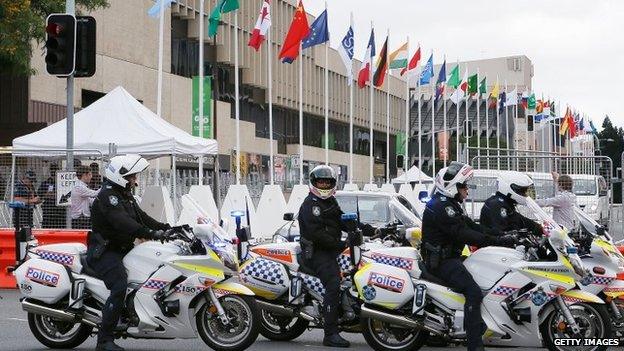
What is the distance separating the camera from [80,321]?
36.0 ft

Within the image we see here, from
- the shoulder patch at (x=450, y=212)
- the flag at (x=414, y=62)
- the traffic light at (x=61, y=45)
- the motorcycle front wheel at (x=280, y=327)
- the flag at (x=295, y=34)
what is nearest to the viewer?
the shoulder patch at (x=450, y=212)

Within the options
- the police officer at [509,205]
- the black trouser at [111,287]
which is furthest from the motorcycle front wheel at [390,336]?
the black trouser at [111,287]

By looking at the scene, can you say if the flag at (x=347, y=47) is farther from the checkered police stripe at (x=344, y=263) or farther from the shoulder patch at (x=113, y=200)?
the shoulder patch at (x=113, y=200)

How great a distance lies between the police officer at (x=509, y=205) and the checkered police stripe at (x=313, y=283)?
5.99 feet

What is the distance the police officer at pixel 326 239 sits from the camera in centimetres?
1141

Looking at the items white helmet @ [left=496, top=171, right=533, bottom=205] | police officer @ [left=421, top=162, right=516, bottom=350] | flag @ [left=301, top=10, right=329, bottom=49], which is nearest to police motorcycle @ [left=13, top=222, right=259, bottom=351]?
police officer @ [left=421, top=162, right=516, bottom=350]

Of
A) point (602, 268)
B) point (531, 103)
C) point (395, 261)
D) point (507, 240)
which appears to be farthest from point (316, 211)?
point (531, 103)

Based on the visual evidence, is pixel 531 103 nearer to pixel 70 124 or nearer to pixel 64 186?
pixel 70 124

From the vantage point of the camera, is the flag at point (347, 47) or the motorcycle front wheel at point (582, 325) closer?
the motorcycle front wheel at point (582, 325)

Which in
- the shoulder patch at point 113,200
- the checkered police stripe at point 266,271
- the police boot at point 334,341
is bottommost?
the police boot at point 334,341

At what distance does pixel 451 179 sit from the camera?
10625mm

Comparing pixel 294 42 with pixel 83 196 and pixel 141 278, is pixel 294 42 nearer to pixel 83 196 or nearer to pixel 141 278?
pixel 83 196

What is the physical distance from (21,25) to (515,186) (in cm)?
2003

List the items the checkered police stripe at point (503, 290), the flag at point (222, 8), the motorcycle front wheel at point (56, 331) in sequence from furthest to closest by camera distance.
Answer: the flag at point (222, 8) < the motorcycle front wheel at point (56, 331) < the checkered police stripe at point (503, 290)
